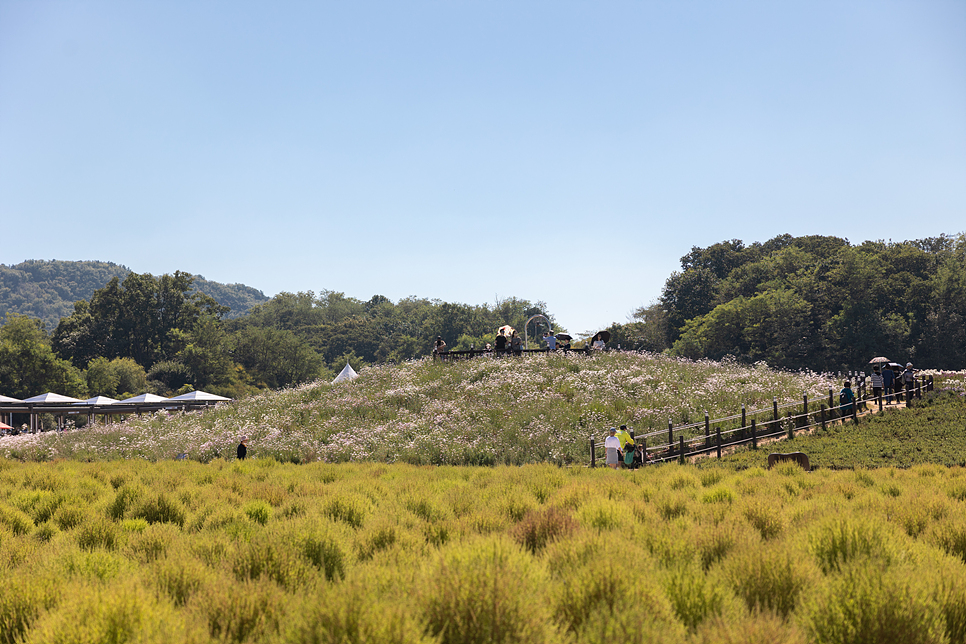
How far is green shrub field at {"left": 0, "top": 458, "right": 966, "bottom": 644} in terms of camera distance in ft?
13.9

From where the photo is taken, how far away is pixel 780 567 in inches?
210

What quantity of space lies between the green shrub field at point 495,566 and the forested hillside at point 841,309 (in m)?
59.3

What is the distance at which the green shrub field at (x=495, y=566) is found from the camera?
4.23 m

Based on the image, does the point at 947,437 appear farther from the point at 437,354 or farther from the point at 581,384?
the point at 437,354

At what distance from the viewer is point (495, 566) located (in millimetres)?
4691

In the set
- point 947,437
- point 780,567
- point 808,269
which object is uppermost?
point 808,269

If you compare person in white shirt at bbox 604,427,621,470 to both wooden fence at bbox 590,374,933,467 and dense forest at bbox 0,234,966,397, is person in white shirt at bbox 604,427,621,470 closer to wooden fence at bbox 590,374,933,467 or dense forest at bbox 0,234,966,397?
wooden fence at bbox 590,374,933,467

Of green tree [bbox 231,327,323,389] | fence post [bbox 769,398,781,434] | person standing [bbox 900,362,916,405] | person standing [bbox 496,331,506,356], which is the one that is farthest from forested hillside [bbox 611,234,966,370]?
green tree [bbox 231,327,323,389]

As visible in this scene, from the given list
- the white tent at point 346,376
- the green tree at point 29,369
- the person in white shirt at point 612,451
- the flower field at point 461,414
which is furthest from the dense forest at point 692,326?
the person in white shirt at point 612,451

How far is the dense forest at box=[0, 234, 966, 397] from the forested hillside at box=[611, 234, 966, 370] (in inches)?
5.3

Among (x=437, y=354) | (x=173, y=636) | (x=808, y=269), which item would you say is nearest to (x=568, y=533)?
(x=173, y=636)

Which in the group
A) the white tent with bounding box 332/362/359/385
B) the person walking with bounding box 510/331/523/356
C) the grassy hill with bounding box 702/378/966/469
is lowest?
the grassy hill with bounding box 702/378/966/469

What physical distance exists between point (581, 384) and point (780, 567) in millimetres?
22302

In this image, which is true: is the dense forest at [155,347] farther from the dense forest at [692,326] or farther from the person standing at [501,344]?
the person standing at [501,344]
